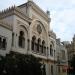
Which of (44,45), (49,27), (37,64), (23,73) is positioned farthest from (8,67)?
(49,27)

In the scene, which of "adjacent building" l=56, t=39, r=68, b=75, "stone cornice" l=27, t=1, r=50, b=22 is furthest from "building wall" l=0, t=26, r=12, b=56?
"adjacent building" l=56, t=39, r=68, b=75

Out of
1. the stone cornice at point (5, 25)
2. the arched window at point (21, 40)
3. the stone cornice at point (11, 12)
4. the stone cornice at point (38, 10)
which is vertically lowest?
the arched window at point (21, 40)

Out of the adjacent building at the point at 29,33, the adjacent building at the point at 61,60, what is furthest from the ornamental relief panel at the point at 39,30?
the adjacent building at the point at 61,60

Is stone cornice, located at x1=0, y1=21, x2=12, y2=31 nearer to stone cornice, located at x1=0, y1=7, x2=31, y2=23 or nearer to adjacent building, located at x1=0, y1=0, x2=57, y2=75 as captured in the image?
adjacent building, located at x1=0, y1=0, x2=57, y2=75

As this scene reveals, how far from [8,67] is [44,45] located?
14.4 m

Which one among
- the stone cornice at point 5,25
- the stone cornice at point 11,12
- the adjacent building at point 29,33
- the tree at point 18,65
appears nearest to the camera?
the tree at point 18,65

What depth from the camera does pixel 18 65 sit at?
1719 cm

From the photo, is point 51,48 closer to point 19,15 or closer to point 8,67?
point 19,15

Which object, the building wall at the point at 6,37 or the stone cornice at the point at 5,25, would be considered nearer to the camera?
the building wall at the point at 6,37

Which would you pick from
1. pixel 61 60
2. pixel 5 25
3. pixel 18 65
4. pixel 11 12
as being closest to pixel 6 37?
pixel 5 25

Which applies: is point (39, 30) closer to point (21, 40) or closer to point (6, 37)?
point (21, 40)

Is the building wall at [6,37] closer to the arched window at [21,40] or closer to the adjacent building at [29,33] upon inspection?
the adjacent building at [29,33]

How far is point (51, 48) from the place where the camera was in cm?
3284

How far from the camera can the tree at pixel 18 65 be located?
16109mm
